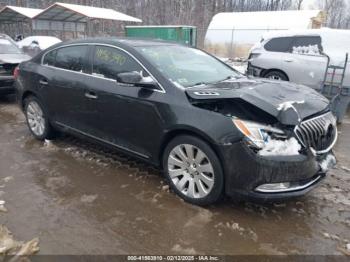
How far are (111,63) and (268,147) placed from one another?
87.2 inches

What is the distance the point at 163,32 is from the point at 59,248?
18.5 m

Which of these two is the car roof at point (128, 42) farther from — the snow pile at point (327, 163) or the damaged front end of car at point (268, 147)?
the snow pile at point (327, 163)

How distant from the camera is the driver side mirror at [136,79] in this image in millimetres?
3557

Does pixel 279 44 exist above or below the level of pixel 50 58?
above

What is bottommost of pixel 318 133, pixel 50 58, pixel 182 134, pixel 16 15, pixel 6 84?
pixel 6 84

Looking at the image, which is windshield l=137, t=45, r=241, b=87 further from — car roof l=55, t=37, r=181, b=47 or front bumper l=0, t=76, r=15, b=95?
front bumper l=0, t=76, r=15, b=95

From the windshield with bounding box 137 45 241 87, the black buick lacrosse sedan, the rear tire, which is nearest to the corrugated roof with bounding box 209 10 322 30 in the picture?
the rear tire

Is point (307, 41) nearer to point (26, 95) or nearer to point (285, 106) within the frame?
point (285, 106)

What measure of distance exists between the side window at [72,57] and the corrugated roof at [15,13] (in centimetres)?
1875

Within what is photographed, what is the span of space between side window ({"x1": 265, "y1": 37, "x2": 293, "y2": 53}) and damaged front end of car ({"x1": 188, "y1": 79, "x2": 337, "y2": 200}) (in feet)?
20.8

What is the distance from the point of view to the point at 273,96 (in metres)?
3.41

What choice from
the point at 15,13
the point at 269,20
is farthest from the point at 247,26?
the point at 15,13

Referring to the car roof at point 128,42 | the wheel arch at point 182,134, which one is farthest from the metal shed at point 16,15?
the wheel arch at point 182,134

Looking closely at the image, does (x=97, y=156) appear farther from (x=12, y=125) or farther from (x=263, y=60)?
(x=263, y=60)
